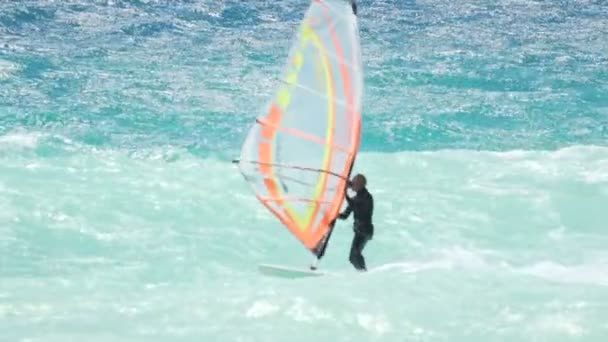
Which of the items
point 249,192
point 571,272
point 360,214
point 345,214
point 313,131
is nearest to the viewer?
point 313,131

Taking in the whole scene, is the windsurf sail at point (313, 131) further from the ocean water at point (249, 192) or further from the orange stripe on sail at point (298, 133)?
the ocean water at point (249, 192)

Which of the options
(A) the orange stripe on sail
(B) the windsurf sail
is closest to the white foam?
(B) the windsurf sail

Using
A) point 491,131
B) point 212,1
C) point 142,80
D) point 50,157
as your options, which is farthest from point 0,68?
point 491,131

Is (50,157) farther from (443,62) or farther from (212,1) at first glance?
(212,1)

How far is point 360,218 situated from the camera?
10055mm

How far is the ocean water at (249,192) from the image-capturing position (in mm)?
9617

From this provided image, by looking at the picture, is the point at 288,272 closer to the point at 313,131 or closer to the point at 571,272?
the point at 313,131

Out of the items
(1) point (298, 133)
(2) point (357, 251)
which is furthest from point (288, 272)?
(1) point (298, 133)

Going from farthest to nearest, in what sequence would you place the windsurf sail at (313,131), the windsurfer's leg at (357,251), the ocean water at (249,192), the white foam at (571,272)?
the white foam at (571,272) < the windsurfer's leg at (357,251) < the ocean water at (249,192) < the windsurf sail at (313,131)

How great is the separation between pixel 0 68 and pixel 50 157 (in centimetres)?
563

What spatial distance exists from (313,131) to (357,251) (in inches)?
58.9

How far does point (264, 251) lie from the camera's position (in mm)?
11805

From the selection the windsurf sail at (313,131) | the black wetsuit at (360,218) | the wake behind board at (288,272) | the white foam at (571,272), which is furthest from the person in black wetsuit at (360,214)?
the white foam at (571,272)

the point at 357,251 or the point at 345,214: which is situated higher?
the point at 345,214
